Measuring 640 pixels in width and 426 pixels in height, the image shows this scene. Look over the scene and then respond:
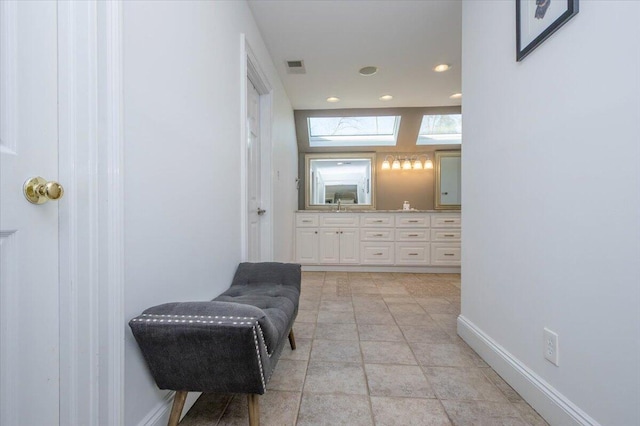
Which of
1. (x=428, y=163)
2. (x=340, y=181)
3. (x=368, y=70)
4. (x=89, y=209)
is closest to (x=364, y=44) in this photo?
(x=368, y=70)

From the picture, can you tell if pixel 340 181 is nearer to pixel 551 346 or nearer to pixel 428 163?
pixel 428 163

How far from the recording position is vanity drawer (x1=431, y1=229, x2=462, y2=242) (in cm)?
441

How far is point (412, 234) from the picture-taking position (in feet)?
14.7

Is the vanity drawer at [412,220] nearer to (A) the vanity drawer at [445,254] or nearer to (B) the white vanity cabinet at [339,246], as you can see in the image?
(A) the vanity drawer at [445,254]

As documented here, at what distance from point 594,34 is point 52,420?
6.89 feet

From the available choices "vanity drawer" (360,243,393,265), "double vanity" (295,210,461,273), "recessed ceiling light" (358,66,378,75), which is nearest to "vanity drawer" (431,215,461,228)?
"double vanity" (295,210,461,273)

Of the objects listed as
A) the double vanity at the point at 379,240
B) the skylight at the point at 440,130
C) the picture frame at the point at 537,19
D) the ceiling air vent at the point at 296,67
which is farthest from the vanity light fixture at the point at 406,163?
the picture frame at the point at 537,19

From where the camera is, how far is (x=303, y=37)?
2721mm

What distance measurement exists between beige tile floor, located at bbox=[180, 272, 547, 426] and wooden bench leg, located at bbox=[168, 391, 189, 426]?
5.5 inches

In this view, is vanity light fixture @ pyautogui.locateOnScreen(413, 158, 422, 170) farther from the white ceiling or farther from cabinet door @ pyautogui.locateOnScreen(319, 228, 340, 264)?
cabinet door @ pyautogui.locateOnScreen(319, 228, 340, 264)

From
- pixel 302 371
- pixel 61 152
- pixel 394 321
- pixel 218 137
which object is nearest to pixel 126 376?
pixel 61 152

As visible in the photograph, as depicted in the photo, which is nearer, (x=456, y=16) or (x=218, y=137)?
(x=218, y=137)

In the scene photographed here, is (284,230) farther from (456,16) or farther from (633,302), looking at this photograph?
(633,302)

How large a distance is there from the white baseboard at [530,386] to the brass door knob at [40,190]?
1835 mm
